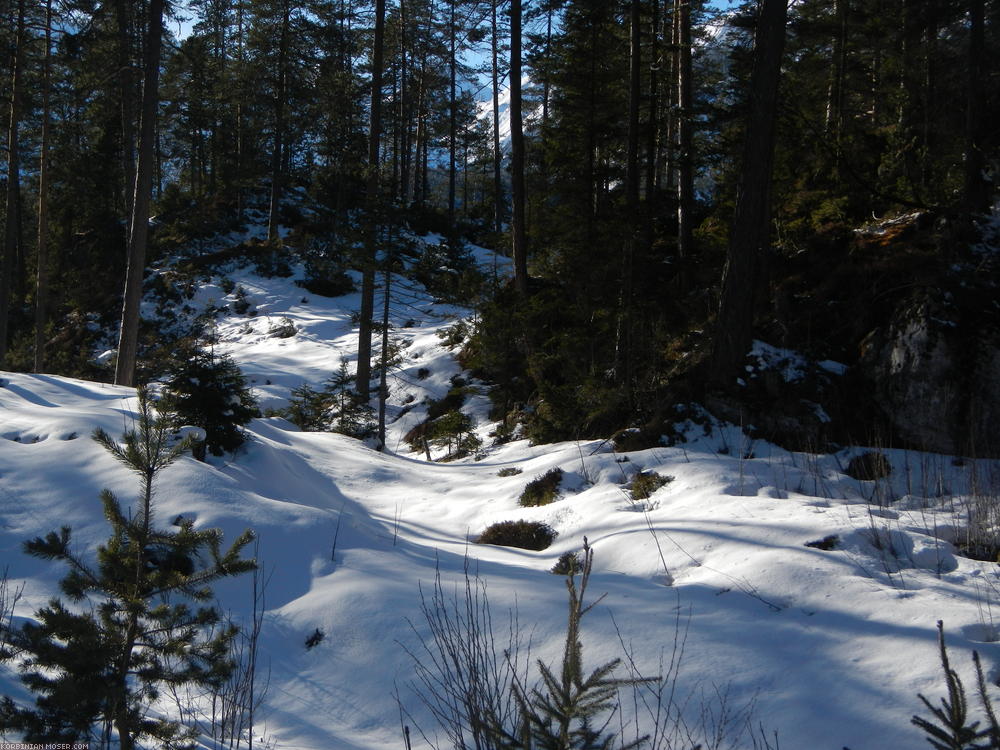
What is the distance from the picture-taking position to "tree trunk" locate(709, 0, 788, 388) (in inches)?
333

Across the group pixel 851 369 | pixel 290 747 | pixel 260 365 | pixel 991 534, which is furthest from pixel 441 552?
pixel 260 365

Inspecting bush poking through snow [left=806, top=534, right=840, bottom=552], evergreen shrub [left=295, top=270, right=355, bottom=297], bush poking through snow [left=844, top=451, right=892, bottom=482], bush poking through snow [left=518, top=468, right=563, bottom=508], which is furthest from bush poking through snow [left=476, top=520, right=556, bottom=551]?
evergreen shrub [left=295, top=270, right=355, bottom=297]

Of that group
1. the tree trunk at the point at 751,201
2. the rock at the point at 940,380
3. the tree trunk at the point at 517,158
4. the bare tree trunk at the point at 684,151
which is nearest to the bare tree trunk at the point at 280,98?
the tree trunk at the point at 517,158

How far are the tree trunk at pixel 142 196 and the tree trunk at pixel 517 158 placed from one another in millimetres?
Answer: 7104

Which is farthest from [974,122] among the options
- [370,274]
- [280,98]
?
[280,98]

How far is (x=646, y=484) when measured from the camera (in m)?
7.16

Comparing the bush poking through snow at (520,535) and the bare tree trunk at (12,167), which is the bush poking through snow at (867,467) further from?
the bare tree trunk at (12,167)

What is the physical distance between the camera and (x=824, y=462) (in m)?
7.36

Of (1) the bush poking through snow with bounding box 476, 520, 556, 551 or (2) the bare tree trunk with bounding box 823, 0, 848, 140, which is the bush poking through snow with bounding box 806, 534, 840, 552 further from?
(2) the bare tree trunk with bounding box 823, 0, 848, 140

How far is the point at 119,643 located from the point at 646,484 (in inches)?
218

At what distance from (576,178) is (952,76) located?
631 cm

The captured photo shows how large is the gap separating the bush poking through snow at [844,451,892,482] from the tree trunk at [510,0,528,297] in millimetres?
7910

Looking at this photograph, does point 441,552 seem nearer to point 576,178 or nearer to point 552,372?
point 552,372

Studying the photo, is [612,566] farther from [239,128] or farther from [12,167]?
[239,128]
